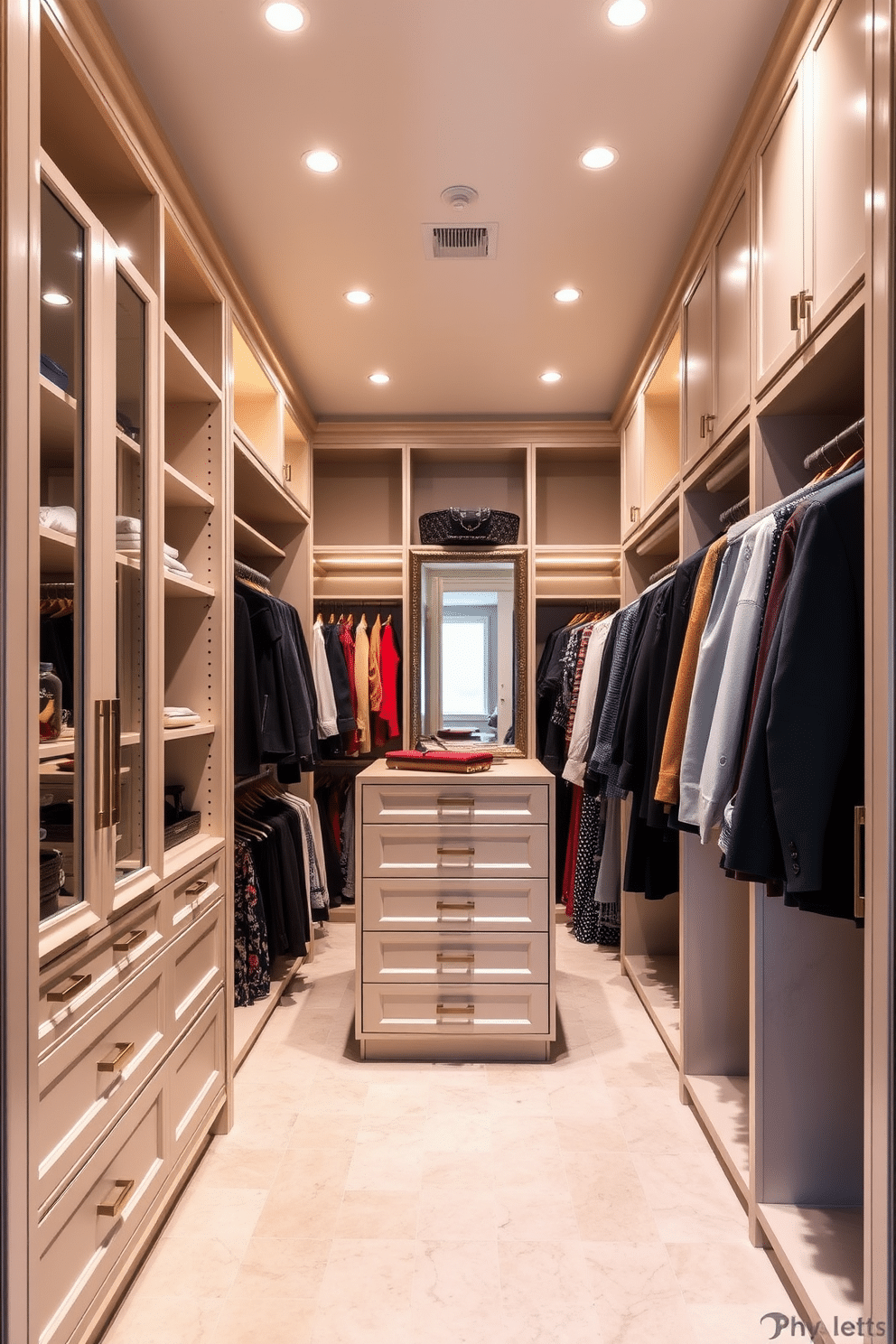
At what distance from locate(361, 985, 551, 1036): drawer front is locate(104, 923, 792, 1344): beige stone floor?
13 cm

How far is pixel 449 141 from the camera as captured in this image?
2.05 meters

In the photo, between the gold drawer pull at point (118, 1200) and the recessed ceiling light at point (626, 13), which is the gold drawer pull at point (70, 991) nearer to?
the gold drawer pull at point (118, 1200)

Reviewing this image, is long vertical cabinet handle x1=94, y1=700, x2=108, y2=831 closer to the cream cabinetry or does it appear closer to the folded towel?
the folded towel

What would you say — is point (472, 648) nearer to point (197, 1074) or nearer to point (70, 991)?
point (197, 1074)

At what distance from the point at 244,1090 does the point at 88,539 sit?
6.01ft

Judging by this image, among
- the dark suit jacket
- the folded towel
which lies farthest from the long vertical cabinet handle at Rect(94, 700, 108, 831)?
the dark suit jacket

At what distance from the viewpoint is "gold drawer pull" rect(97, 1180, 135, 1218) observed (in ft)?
4.99

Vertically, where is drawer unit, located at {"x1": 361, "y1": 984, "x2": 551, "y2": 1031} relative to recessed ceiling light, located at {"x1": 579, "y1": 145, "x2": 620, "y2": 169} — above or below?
below

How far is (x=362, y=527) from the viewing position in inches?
180

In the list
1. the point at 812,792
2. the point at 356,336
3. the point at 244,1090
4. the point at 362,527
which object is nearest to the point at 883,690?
the point at 812,792

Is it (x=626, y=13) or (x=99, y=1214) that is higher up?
(x=626, y=13)

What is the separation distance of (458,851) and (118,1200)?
1397 millimetres

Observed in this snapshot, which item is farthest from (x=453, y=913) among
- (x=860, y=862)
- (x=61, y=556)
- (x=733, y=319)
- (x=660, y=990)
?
(x=733, y=319)

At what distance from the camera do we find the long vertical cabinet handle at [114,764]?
160cm
